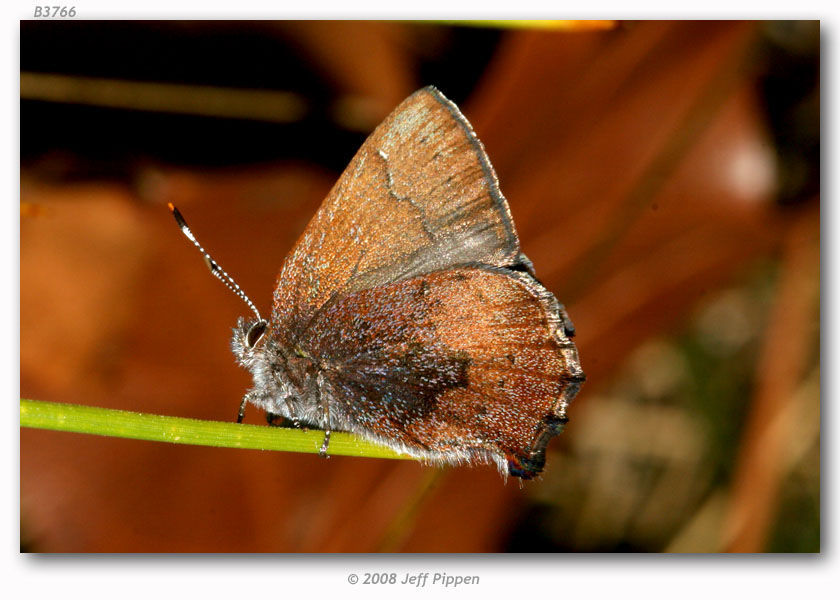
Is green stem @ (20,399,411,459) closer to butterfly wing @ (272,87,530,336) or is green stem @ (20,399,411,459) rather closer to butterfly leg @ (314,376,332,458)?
butterfly leg @ (314,376,332,458)

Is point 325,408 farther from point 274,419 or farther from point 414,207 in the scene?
point 414,207

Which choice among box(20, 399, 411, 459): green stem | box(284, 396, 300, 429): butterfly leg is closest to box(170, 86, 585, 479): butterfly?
box(284, 396, 300, 429): butterfly leg

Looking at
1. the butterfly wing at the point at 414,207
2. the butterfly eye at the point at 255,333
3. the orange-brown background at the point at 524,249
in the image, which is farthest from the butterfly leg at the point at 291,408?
the orange-brown background at the point at 524,249

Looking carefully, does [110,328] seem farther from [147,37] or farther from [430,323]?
[430,323]

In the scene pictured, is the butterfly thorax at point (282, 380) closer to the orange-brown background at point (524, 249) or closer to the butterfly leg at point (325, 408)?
the butterfly leg at point (325, 408)

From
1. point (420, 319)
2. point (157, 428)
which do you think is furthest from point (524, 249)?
point (157, 428)
